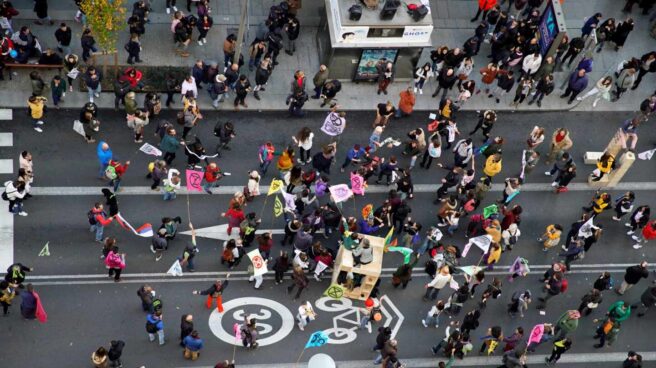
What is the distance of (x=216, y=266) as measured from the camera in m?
26.7

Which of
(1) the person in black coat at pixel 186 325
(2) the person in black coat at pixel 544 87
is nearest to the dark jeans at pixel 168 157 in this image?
(1) the person in black coat at pixel 186 325

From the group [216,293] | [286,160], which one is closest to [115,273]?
[216,293]

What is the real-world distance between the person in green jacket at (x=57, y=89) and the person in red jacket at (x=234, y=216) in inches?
251

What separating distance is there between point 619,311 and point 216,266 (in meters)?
11.0

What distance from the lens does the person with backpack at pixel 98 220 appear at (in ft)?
83.5

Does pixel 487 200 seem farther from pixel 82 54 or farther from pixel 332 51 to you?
pixel 82 54

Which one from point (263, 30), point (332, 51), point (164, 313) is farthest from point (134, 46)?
point (164, 313)

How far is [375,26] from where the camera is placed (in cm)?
3017

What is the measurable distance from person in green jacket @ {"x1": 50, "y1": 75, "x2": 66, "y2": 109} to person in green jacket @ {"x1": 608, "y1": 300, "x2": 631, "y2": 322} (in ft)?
55.8

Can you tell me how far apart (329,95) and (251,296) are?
297 inches

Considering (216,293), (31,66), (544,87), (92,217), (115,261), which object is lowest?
(216,293)

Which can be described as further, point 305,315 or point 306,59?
point 306,59

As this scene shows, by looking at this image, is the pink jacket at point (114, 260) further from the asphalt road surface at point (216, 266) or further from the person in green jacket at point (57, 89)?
the person in green jacket at point (57, 89)

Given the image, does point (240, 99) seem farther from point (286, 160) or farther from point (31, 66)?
point (31, 66)
